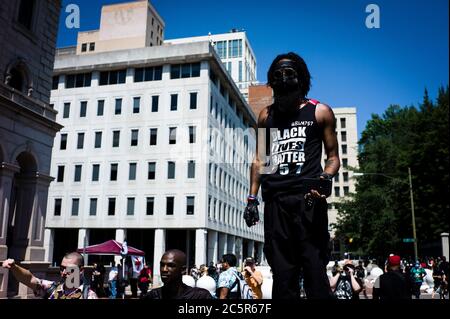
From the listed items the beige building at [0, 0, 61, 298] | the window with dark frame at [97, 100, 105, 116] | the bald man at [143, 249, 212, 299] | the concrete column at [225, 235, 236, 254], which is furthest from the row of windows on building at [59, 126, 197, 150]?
the bald man at [143, 249, 212, 299]

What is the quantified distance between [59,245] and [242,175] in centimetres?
2514

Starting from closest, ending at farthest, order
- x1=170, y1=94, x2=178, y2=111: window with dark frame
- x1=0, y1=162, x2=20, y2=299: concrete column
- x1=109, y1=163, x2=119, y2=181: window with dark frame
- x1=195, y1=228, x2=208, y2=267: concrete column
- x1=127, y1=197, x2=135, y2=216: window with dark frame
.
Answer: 1. x1=0, y1=162, x2=20, y2=299: concrete column
2. x1=195, y1=228, x2=208, y2=267: concrete column
3. x1=170, y1=94, x2=178, y2=111: window with dark frame
4. x1=127, y1=197, x2=135, y2=216: window with dark frame
5. x1=109, y1=163, x2=119, y2=181: window with dark frame

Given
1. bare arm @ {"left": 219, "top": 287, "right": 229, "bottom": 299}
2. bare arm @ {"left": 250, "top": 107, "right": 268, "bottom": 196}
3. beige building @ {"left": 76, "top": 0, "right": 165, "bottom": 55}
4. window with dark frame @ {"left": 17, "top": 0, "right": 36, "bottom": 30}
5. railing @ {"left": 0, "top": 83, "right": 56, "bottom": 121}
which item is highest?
beige building @ {"left": 76, "top": 0, "right": 165, "bottom": 55}

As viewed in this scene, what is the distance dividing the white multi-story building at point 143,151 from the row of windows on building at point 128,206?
0.10 metres

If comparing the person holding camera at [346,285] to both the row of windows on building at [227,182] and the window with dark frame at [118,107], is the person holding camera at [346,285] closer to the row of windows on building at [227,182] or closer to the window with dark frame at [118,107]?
the row of windows on building at [227,182]

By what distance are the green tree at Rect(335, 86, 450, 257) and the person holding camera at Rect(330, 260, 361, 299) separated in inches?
1001

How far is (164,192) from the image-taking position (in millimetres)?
45094

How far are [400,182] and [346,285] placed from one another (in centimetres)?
3485

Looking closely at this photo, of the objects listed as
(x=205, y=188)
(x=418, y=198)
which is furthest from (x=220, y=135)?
(x=418, y=198)

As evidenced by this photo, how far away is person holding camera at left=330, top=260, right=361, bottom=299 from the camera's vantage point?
787cm

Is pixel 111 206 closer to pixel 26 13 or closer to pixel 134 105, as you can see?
pixel 134 105

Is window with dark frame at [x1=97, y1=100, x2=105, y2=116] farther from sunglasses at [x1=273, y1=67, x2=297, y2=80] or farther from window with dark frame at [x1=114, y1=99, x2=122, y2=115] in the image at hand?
sunglasses at [x1=273, y1=67, x2=297, y2=80]

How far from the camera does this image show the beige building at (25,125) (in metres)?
18.2
